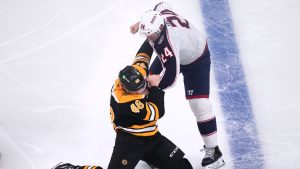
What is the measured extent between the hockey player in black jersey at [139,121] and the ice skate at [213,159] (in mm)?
201

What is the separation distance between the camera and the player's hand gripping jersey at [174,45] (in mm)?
3293

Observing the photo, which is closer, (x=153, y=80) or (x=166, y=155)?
(x=153, y=80)

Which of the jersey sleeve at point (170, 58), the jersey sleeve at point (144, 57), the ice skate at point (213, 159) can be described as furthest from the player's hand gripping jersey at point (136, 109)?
the ice skate at point (213, 159)

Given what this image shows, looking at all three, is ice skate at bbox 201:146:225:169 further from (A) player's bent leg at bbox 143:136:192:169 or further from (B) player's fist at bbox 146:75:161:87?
(B) player's fist at bbox 146:75:161:87

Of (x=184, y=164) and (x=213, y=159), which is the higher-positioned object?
(x=184, y=164)

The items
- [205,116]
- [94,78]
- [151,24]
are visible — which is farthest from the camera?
[94,78]

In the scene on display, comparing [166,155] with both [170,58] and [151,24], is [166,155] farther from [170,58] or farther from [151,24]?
[151,24]

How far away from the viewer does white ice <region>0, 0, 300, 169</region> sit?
402cm

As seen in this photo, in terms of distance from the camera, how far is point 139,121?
327cm

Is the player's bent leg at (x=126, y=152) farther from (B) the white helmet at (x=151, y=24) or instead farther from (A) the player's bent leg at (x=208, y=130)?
(B) the white helmet at (x=151, y=24)

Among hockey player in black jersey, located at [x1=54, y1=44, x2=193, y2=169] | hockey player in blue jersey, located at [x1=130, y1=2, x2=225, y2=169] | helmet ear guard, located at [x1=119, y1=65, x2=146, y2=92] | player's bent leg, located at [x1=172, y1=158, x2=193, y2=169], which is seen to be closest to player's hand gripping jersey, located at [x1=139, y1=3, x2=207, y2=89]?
hockey player in blue jersey, located at [x1=130, y1=2, x2=225, y2=169]

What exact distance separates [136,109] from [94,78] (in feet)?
4.95

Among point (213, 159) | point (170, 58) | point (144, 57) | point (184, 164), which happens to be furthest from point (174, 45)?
point (213, 159)

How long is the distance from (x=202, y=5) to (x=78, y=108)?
73.9 inches
